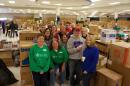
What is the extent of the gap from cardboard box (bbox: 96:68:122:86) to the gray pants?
1.53 ft

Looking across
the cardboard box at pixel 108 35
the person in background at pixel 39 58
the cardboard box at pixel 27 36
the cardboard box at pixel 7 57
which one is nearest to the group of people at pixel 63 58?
the person in background at pixel 39 58

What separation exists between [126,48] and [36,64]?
171 centimetres

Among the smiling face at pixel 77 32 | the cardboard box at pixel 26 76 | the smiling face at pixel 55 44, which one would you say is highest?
the smiling face at pixel 77 32

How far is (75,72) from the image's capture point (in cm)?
405

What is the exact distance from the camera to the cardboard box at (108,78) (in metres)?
3.30

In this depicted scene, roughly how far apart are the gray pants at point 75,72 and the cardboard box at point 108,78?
1.53 ft

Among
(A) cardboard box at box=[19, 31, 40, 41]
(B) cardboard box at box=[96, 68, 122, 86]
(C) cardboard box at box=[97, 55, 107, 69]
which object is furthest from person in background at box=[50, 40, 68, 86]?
(A) cardboard box at box=[19, 31, 40, 41]

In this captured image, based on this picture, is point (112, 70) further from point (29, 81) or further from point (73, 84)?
point (29, 81)

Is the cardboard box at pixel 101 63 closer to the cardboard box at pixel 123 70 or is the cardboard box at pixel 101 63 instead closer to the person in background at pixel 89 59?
the cardboard box at pixel 123 70

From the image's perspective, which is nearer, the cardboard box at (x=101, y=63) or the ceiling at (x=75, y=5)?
the cardboard box at (x=101, y=63)

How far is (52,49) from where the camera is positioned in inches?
142

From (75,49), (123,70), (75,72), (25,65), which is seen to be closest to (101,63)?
(75,72)

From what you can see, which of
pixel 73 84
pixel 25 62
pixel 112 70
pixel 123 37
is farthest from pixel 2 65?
pixel 123 37

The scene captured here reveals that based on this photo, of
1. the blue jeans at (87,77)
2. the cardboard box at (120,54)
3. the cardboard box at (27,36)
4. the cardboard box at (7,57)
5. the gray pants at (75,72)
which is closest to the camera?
the cardboard box at (120,54)
